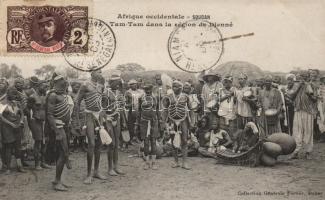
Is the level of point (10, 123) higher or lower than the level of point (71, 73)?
lower

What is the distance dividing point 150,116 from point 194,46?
3.31 ft

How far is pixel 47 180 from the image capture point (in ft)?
18.1

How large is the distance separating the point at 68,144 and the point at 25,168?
0.65 m

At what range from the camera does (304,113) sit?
19.9 ft

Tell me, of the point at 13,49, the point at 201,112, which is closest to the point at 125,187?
the point at 201,112

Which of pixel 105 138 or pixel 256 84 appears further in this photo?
pixel 256 84

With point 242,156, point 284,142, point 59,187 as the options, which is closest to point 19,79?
point 59,187

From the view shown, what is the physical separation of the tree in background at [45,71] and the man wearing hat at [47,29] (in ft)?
0.92

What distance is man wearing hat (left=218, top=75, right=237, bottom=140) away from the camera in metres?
5.93

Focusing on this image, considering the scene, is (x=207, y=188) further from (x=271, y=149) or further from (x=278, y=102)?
(x=278, y=102)

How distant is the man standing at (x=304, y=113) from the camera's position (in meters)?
5.89

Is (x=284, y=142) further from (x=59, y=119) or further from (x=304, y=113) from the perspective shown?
(x=59, y=119)

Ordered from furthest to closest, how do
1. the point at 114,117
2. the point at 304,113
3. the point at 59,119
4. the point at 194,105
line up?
the point at 304,113
the point at 194,105
the point at 114,117
the point at 59,119

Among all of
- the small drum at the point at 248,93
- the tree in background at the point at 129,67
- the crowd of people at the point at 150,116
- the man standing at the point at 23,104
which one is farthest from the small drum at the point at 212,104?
the man standing at the point at 23,104
